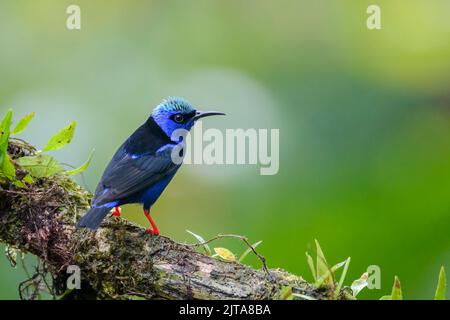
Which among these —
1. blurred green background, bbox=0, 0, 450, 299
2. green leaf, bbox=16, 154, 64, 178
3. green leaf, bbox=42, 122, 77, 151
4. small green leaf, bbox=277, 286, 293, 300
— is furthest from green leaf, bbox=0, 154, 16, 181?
small green leaf, bbox=277, 286, 293, 300

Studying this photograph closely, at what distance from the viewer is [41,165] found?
415cm

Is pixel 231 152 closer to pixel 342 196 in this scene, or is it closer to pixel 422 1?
pixel 342 196

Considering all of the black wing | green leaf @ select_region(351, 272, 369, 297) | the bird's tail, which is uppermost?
the black wing

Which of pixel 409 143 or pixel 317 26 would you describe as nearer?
pixel 409 143

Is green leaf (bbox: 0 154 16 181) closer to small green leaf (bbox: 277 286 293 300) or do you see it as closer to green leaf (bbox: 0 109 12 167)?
green leaf (bbox: 0 109 12 167)

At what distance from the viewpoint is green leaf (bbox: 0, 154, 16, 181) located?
3914 millimetres

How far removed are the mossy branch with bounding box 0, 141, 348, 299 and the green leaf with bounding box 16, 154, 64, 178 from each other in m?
0.08

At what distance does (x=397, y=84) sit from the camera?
5.64 m

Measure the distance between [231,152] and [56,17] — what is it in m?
3.00

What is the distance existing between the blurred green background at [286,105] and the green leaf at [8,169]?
135cm
